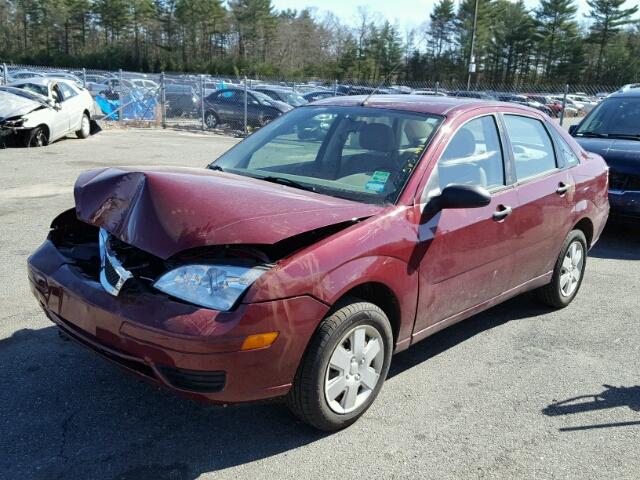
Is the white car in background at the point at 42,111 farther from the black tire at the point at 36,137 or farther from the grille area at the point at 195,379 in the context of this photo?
the grille area at the point at 195,379

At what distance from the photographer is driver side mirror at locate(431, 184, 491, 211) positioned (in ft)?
10.6

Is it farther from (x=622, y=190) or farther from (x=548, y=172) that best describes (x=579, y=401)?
(x=622, y=190)

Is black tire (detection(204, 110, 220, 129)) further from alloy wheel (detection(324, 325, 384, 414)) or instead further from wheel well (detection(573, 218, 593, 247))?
alloy wheel (detection(324, 325, 384, 414))

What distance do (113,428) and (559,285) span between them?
362 cm

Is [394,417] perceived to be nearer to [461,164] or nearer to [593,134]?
[461,164]

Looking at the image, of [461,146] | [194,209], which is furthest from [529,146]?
[194,209]

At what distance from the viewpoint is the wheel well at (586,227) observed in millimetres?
5027

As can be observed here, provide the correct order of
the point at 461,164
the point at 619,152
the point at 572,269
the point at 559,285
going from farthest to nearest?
the point at 619,152 < the point at 572,269 < the point at 559,285 < the point at 461,164

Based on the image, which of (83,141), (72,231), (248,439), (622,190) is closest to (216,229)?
(248,439)

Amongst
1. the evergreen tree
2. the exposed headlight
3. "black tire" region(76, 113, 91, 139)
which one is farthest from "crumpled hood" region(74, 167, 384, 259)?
the evergreen tree

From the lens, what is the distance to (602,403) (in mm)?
3562

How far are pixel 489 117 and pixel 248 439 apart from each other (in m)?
2.65

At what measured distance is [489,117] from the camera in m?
4.09

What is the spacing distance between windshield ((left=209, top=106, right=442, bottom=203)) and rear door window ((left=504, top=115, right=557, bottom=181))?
2.72 feet
